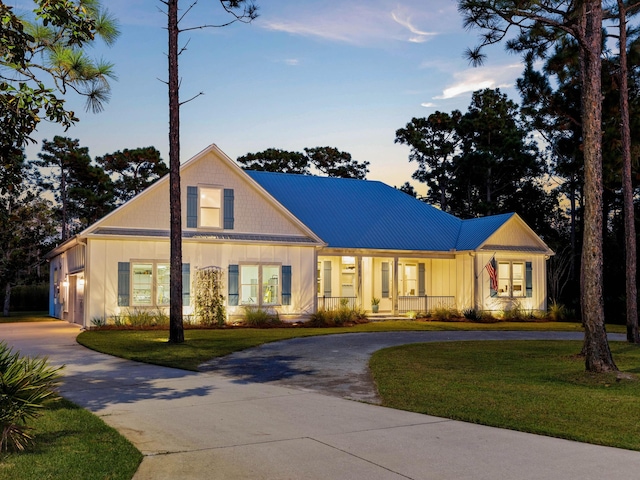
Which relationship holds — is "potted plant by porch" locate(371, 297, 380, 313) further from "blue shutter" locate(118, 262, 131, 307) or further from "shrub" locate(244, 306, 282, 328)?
"blue shutter" locate(118, 262, 131, 307)

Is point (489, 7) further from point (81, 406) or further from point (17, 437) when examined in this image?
point (17, 437)

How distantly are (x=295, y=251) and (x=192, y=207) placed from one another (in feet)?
14.4

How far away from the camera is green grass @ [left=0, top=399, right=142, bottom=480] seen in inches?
224

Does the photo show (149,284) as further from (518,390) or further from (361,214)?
(518,390)

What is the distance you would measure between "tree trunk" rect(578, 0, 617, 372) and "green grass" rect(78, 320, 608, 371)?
7446mm

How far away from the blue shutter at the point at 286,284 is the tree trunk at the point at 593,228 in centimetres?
1457

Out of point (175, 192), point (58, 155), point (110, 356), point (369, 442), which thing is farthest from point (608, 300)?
point (58, 155)

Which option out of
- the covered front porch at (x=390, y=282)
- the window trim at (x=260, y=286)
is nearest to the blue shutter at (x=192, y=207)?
the window trim at (x=260, y=286)

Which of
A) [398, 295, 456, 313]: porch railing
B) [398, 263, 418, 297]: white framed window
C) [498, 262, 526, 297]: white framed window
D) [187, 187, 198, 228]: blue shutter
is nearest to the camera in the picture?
[187, 187, 198, 228]: blue shutter

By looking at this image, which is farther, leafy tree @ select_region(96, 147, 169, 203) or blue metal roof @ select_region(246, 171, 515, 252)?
leafy tree @ select_region(96, 147, 169, 203)

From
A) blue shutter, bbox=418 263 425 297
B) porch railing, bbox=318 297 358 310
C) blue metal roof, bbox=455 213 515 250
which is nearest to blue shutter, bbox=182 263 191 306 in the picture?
porch railing, bbox=318 297 358 310

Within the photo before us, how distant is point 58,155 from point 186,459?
150 ft

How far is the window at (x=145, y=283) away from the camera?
23109 mm

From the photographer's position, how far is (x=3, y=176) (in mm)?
6707
